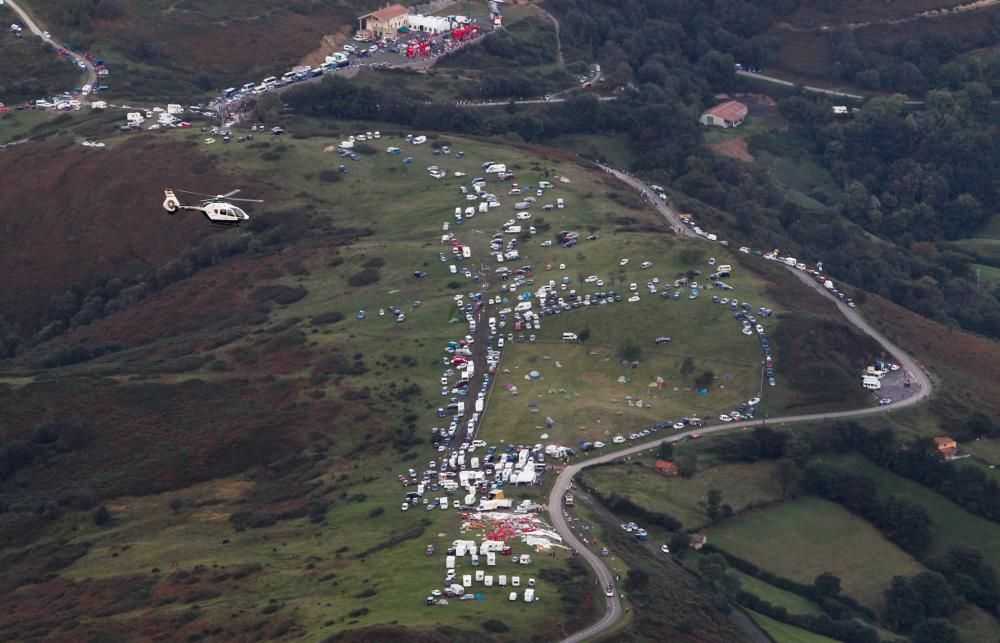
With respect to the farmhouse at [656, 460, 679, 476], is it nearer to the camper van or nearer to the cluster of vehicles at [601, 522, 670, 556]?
the cluster of vehicles at [601, 522, 670, 556]

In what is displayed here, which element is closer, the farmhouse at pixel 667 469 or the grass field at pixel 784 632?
the grass field at pixel 784 632

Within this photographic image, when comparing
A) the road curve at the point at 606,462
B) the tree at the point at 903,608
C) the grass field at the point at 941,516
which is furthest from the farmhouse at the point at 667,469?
the tree at the point at 903,608

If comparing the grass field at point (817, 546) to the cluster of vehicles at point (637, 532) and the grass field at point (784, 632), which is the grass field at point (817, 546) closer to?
the cluster of vehicles at point (637, 532)

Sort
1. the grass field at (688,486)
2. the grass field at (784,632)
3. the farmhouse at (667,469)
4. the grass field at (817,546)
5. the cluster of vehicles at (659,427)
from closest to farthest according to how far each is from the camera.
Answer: the grass field at (784,632)
the grass field at (817,546)
the grass field at (688,486)
the farmhouse at (667,469)
the cluster of vehicles at (659,427)

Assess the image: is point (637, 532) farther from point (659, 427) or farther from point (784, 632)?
point (659, 427)

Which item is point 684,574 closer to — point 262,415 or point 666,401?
point 666,401

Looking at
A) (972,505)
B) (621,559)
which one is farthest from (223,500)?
(972,505)

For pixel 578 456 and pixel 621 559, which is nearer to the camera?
pixel 621 559
